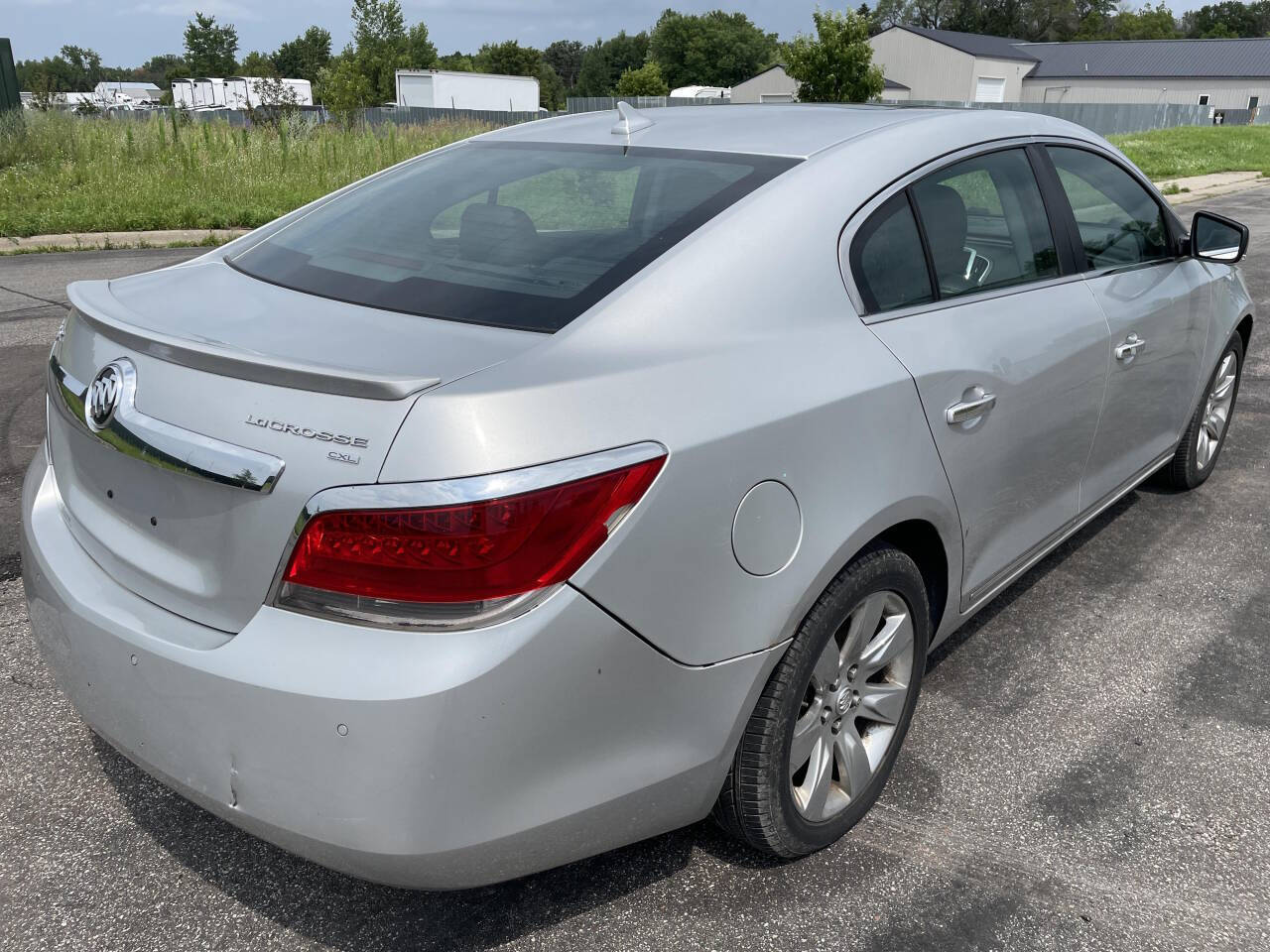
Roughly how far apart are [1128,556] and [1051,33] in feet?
419

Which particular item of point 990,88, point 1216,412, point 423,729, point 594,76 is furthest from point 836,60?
point 594,76

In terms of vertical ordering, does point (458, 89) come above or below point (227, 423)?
above

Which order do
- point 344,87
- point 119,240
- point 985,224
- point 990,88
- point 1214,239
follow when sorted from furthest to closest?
point 990,88 < point 344,87 < point 119,240 < point 1214,239 < point 985,224

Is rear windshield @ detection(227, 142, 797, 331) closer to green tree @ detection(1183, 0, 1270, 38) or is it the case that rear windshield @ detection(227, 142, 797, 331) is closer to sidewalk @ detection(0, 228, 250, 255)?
sidewalk @ detection(0, 228, 250, 255)

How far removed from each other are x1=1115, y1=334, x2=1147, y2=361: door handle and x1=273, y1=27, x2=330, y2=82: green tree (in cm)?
9736

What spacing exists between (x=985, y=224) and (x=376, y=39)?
43999 millimetres

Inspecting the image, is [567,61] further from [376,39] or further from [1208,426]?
[1208,426]

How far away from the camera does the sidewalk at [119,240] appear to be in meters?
11.1

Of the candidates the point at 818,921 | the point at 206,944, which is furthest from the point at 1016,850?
the point at 206,944

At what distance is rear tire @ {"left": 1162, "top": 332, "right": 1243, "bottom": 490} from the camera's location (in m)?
4.71

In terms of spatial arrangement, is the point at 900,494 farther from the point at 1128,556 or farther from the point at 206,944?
the point at 1128,556

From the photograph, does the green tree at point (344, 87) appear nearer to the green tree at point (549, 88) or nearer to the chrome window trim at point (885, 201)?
the chrome window trim at point (885, 201)

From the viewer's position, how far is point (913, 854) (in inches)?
102

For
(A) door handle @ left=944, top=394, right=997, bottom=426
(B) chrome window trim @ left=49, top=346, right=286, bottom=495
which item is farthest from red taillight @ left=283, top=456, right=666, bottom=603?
(A) door handle @ left=944, top=394, right=997, bottom=426
